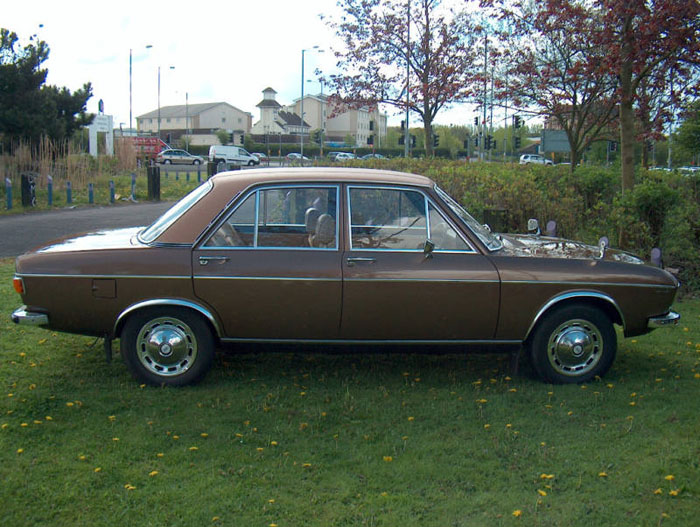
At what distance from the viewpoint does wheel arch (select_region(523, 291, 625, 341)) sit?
5625mm

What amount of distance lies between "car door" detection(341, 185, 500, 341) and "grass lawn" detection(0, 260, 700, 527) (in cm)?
49

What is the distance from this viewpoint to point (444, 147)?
90.4 metres

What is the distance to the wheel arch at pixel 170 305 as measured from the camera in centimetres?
544

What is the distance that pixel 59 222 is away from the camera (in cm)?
1811

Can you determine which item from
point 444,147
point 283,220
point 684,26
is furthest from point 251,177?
point 444,147

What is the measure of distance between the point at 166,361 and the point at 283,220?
137 cm

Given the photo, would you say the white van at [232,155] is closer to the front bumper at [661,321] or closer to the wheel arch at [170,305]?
the wheel arch at [170,305]

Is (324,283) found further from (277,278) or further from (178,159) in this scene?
(178,159)

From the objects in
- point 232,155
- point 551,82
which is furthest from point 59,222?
point 232,155

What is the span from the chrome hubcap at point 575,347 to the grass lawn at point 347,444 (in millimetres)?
168

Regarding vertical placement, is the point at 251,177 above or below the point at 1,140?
below

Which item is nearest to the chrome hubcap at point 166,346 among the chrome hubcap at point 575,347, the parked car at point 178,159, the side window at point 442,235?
the side window at point 442,235

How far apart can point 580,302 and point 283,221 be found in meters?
2.36

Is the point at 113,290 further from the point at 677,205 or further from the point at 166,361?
the point at 677,205
